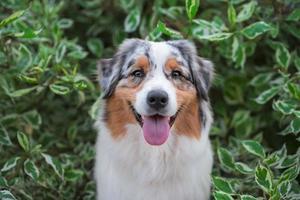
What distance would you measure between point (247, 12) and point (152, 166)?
4.28 ft

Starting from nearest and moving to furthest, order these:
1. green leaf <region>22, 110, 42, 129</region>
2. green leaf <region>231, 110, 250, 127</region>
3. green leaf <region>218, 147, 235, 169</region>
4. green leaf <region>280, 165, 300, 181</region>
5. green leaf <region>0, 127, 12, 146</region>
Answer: green leaf <region>280, 165, 300, 181</region> → green leaf <region>218, 147, 235, 169</region> → green leaf <region>0, 127, 12, 146</region> → green leaf <region>22, 110, 42, 129</region> → green leaf <region>231, 110, 250, 127</region>

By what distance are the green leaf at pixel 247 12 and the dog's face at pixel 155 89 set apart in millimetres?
552

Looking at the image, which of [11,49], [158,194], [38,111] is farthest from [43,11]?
[158,194]

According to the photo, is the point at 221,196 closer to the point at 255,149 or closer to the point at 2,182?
the point at 255,149

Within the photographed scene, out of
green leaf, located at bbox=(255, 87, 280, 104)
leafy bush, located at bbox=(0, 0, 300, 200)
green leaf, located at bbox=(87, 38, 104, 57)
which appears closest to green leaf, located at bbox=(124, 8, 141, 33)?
leafy bush, located at bbox=(0, 0, 300, 200)

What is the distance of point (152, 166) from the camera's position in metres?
3.75

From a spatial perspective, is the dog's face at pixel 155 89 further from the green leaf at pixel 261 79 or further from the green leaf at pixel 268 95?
the green leaf at pixel 261 79

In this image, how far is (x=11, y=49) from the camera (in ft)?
14.3

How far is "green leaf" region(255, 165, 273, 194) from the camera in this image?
140 inches

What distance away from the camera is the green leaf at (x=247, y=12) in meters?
4.21

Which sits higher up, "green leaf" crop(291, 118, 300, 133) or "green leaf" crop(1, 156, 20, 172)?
"green leaf" crop(291, 118, 300, 133)

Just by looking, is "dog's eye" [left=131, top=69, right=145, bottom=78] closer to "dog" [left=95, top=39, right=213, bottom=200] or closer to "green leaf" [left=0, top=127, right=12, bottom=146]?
"dog" [left=95, top=39, right=213, bottom=200]

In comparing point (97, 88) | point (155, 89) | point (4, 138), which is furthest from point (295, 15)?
point (4, 138)

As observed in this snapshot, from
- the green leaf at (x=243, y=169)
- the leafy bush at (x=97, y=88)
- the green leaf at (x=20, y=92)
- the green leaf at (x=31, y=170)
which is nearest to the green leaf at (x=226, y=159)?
the leafy bush at (x=97, y=88)
